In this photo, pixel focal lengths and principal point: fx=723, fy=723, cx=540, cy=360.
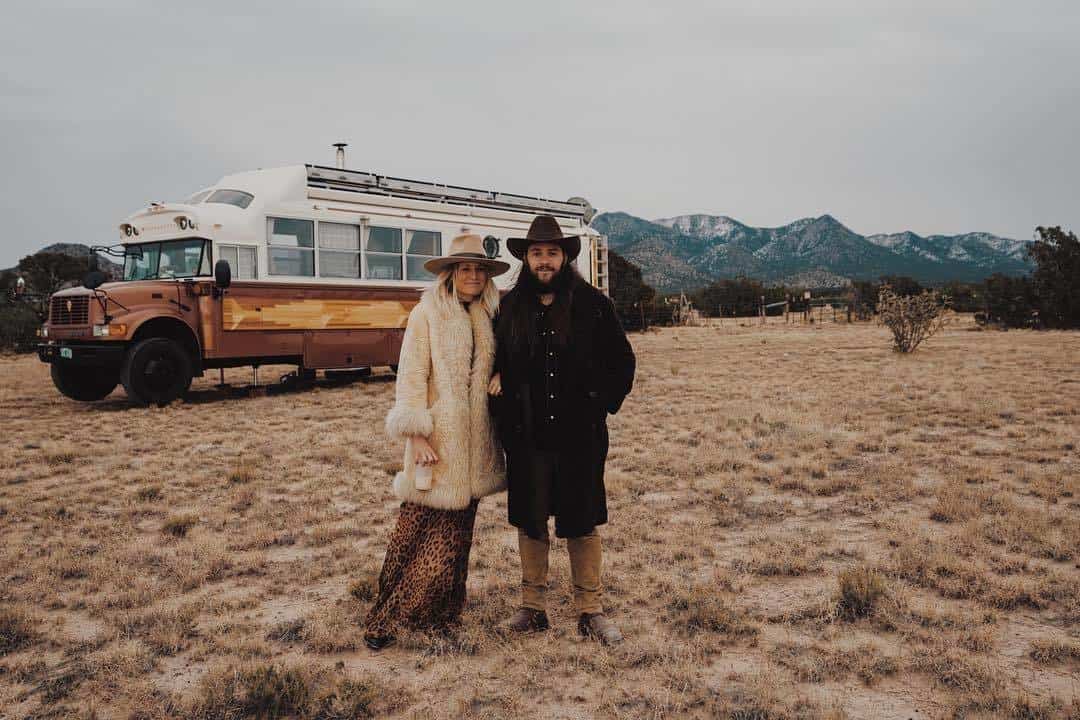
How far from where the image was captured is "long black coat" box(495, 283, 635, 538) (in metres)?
3.27

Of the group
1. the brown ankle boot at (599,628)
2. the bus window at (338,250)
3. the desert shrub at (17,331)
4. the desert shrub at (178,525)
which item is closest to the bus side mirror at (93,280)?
the bus window at (338,250)

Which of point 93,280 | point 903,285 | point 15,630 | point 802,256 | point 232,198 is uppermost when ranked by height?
point 802,256

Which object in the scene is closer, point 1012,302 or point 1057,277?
point 1057,277

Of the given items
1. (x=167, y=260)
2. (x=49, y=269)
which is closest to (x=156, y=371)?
(x=167, y=260)

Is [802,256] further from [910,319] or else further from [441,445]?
[441,445]

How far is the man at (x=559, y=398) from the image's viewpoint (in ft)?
10.7

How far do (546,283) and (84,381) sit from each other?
10.4 meters

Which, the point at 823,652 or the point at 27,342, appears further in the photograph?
the point at 27,342

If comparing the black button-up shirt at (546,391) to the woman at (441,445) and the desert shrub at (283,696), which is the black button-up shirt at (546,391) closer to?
the woman at (441,445)

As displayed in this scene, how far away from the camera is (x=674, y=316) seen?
3412 cm

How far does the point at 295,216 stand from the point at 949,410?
9590 mm

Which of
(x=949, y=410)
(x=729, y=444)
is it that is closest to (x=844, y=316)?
(x=949, y=410)

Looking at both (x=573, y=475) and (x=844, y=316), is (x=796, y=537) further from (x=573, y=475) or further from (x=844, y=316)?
(x=844, y=316)

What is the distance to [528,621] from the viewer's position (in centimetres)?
338
